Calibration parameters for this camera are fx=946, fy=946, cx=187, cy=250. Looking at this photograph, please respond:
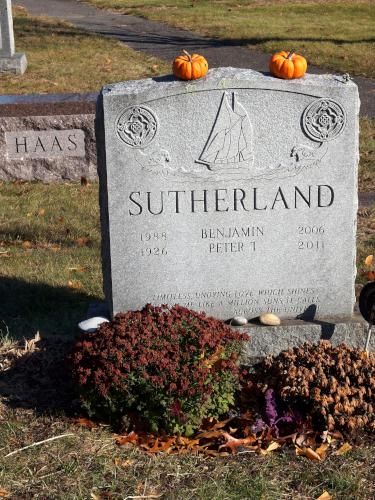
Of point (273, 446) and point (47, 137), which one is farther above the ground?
point (47, 137)

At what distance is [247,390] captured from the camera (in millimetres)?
5387

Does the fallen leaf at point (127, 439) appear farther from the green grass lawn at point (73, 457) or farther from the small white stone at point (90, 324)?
the small white stone at point (90, 324)

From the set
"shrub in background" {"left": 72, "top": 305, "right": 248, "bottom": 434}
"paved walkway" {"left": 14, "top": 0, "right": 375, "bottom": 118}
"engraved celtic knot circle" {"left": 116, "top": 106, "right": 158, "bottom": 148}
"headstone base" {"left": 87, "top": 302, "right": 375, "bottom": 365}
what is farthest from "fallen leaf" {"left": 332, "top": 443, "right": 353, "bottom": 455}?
"paved walkway" {"left": 14, "top": 0, "right": 375, "bottom": 118}

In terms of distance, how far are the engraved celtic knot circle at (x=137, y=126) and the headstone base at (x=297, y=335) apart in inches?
49.4

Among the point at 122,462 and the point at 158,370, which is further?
the point at 158,370

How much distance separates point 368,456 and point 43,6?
22.1 metres

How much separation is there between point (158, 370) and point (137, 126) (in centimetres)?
144

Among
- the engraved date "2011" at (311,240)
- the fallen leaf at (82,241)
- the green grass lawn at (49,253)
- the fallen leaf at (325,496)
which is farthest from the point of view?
the fallen leaf at (82,241)

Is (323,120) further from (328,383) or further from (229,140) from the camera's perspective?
(328,383)

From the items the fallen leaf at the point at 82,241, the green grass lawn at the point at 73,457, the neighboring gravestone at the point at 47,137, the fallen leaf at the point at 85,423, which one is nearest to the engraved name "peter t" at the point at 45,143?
the neighboring gravestone at the point at 47,137

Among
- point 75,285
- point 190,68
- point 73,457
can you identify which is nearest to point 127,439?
point 73,457

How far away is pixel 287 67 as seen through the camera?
17.8 ft

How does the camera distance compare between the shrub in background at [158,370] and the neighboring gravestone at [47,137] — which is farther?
the neighboring gravestone at [47,137]

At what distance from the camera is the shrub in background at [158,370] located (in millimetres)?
4863
